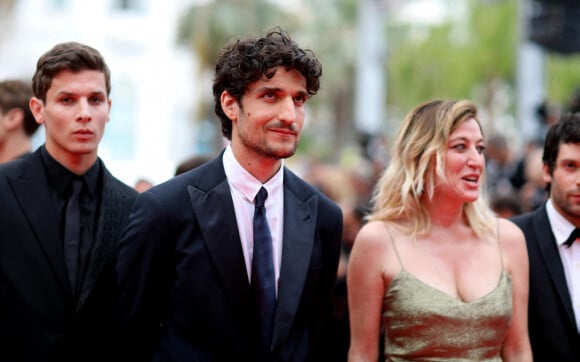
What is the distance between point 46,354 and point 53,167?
0.86 metres

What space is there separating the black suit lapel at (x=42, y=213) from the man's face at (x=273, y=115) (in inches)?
35.5

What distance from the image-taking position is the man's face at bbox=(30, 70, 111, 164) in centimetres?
397

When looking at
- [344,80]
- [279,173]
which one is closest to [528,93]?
[279,173]

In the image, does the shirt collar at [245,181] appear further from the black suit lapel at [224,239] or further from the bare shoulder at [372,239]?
the bare shoulder at [372,239]

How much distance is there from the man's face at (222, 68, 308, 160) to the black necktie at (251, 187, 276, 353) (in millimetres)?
308

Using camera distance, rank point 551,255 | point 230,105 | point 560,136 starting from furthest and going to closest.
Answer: point 560,136, point 551,255, point 230,105

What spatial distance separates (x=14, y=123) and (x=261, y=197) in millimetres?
2296

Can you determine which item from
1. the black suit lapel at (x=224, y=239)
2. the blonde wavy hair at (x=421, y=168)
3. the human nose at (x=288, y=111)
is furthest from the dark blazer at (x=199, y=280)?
the blonde wavy hair at (x=421, y=168)

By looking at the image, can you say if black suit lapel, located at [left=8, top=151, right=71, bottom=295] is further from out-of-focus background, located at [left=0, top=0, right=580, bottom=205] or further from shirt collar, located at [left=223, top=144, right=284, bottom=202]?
out-of-focus background, located at [left=0, top=0, right=580, bottom=205]

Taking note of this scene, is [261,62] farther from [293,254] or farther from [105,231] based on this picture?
[105,231]

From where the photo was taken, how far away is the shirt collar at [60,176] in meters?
3.93

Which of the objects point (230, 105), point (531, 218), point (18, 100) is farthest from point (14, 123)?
point (531, 218)

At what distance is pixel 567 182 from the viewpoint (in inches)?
176

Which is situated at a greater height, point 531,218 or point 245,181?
point 245,181
